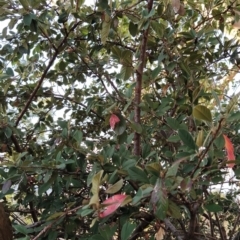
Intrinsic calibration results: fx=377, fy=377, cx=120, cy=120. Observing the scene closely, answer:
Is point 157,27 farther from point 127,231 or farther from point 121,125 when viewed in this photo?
point 127,231

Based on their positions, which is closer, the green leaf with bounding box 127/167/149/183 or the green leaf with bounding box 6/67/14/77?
the green leaf with bounding box 127/167/149/183

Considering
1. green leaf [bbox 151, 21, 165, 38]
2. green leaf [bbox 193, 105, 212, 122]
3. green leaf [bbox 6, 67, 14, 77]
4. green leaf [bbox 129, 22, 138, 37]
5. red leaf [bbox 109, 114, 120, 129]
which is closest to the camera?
green leaf [bbox 193, 105, 212, 122]

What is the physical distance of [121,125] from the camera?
30.3 inches

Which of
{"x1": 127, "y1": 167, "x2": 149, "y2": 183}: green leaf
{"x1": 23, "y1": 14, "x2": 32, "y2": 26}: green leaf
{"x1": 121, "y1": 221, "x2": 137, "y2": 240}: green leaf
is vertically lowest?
{"x1": 121, "y1": 221, "x2": 137, "y2": 240}: green leaf

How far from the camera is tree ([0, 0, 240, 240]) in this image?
0.61 meters

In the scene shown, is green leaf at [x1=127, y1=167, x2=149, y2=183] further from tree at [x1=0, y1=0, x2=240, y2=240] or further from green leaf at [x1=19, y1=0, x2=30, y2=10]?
green leaf at [x1=19, y1=0, x2=30, y2=10]

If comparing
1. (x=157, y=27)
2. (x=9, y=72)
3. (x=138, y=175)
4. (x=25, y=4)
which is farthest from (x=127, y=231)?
(x=9, y=72)

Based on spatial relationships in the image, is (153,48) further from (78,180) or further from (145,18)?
(78,180)

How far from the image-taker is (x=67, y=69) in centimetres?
137

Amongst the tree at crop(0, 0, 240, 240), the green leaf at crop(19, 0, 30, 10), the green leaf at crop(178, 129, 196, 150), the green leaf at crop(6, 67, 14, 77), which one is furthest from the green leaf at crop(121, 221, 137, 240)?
the green leaf at crop(6, 67, 14, 77)

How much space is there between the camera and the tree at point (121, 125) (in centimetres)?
61

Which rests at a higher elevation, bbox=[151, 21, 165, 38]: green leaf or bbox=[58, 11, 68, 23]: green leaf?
bbox=[58, 11, 68, 23]: green leaf

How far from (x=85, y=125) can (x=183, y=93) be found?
1.76 ft

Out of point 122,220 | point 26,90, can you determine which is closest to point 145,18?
point 122,220
